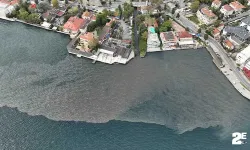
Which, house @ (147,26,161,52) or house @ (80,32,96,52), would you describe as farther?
house @ (147,26,161,52)

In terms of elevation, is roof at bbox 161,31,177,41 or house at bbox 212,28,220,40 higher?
roof at bbox 161,31,177,41

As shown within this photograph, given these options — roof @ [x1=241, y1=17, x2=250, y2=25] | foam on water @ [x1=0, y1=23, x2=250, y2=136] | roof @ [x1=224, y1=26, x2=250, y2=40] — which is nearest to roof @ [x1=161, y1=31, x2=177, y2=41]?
foam on water @ [x1=0, y1=23, x2=250, y2=136]

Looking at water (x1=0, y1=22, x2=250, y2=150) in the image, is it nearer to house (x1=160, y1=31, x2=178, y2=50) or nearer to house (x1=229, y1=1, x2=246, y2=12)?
house (x1=160, y1=31, x2=178, y2=50)

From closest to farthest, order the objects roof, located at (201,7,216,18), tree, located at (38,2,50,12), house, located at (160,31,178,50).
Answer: house, located at (160,31,178,50) < roof, located at (201,7,216,18) < tree, located at (38,2,50,12)

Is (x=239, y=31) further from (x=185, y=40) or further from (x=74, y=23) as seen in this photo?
(x=74, y=23)

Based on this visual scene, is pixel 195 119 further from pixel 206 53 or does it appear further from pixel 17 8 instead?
pixel 17 8

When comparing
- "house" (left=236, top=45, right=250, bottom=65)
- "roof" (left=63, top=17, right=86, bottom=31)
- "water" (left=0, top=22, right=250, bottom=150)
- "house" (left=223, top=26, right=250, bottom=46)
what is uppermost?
"roof" (left=63, top=17, right=86, bottom=31)

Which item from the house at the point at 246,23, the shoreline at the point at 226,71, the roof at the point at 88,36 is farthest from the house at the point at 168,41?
the house at the point at 246,23

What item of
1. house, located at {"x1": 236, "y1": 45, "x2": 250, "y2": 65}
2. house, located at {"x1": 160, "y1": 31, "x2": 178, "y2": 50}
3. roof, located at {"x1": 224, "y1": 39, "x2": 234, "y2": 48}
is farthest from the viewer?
house, located at {"x1": 160, "y1": 31, "x2": 178, "y2": 50}
